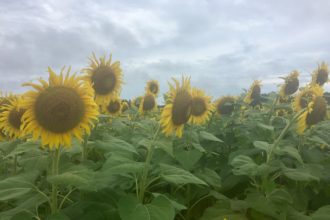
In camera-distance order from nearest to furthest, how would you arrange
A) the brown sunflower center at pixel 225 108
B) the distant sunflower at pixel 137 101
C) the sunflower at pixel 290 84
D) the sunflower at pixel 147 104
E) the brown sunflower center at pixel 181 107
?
the brown sunflower center at pixel 181 107, the brown sunflower center at pixel 225 108, the sunflower at pixel 290 84, the sunflower at pixel 147 104, the distant sunflower at pixel 137 101

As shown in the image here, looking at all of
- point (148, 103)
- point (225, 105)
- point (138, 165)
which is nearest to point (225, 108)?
point (225, 105)

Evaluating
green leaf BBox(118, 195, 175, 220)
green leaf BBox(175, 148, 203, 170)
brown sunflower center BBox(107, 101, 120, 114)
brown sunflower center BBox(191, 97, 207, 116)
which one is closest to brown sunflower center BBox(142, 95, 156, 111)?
brown sunflower center BBox(107, 101, 120, 114)

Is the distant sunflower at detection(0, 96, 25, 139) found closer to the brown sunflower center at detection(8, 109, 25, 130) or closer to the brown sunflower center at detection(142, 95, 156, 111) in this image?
the brown sunflower center at detection(8, 109, 25, 130)

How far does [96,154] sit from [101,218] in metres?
2.04

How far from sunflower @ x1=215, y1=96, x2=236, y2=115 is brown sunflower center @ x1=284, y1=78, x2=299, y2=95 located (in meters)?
1.00

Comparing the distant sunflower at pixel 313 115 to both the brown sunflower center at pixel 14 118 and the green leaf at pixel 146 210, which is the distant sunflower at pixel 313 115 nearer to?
the green leaf at pixel 146 210

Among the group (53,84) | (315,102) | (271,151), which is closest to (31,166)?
(53,84)

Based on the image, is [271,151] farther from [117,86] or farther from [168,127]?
[117,86]

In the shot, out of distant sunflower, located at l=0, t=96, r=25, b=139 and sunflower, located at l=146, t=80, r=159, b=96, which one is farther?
sunflower, located at l=146, t=80, r=159, b=96

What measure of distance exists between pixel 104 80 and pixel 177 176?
1860 millimetres

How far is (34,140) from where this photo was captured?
10.4 feet

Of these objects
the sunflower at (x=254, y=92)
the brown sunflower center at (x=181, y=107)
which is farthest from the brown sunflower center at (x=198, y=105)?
the sunflower at (x=254, y=92)

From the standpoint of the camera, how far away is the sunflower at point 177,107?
3.96 m

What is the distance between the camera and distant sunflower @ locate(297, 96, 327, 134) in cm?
420
